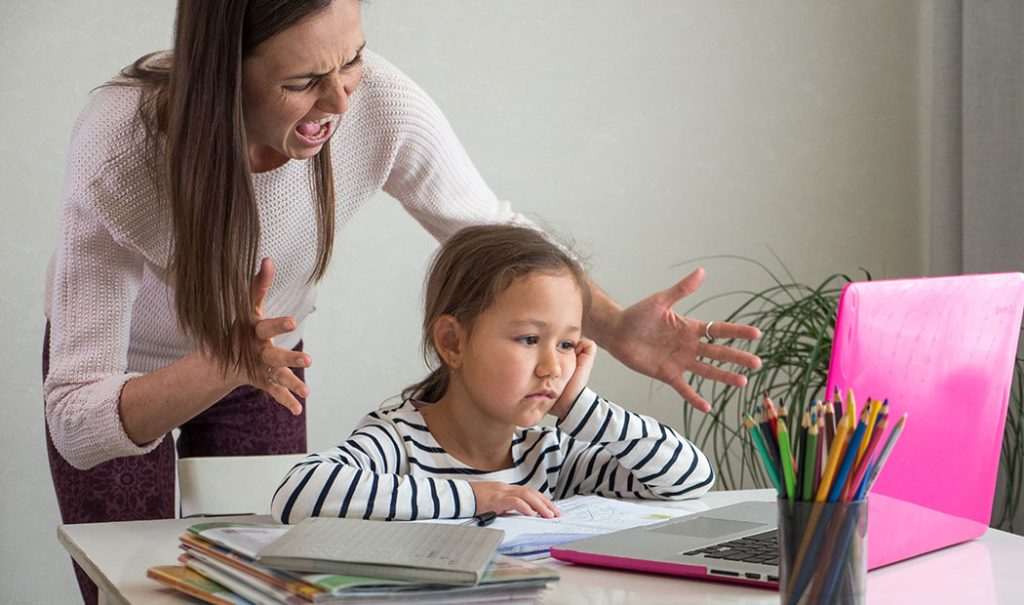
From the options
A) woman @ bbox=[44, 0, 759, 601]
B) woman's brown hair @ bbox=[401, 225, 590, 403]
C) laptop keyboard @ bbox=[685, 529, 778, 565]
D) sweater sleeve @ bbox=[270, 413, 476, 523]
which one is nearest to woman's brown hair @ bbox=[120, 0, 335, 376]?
woman @ bbox=[44, 0, 759, 601]

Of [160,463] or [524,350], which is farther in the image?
[160,463]

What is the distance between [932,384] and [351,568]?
49cm

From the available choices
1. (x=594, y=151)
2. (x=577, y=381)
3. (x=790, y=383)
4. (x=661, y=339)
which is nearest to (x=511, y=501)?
(x=577, y=381)

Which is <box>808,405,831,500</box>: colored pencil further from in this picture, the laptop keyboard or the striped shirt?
the striped shirt

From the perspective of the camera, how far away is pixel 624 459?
1.37m

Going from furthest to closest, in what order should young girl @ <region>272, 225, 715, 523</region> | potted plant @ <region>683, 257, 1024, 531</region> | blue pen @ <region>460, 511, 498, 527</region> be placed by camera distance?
potted plant @ <region>683, 257, 1024, 531</region> → young girl @ <region>272, 225, 715, 523</region> → blue pen @ <region>460, 511, 498, 527</region>

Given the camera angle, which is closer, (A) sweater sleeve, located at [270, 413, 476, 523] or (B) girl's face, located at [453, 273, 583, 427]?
(A) sweater sleeve, located at [270, 413, 476, 523]

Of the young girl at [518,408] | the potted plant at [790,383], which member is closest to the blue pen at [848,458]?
the young girl at [518,408]

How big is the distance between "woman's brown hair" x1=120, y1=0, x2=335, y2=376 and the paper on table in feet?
1.12

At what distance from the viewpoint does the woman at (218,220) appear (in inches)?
48.2

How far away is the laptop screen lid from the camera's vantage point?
86 cm

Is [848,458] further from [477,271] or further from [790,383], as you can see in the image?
[790,383]

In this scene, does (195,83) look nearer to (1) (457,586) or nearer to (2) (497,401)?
(2) (497,401)

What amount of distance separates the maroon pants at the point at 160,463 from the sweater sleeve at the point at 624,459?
400 mm
